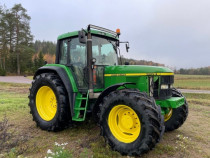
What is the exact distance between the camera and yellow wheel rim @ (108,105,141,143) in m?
3.43

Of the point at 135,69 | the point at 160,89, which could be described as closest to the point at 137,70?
the point at 135,69

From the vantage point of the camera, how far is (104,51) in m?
4.76

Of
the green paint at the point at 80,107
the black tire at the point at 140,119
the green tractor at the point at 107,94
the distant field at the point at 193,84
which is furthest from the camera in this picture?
the distant field at the point at 193,84

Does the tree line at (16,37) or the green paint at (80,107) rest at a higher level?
the tree line at (16,37)

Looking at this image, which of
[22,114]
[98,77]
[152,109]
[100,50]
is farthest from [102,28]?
[22,114]

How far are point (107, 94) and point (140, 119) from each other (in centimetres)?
101

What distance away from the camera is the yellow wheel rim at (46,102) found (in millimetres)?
4973

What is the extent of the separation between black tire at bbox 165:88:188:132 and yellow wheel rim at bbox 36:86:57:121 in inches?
121

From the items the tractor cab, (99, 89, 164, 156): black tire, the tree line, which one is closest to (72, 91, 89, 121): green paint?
the tractor cab

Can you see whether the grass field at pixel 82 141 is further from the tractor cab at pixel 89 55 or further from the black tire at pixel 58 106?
the tractor cab at pixel 89 55

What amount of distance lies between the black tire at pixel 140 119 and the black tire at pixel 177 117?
1504 mm

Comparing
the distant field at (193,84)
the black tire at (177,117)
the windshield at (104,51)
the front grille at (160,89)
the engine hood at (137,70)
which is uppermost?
Answer: the windshield at (104,51)

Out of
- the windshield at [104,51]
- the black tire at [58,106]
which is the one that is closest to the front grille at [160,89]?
the windshield at [104,51]

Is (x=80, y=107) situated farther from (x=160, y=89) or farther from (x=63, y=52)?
(x=160, y=89)
